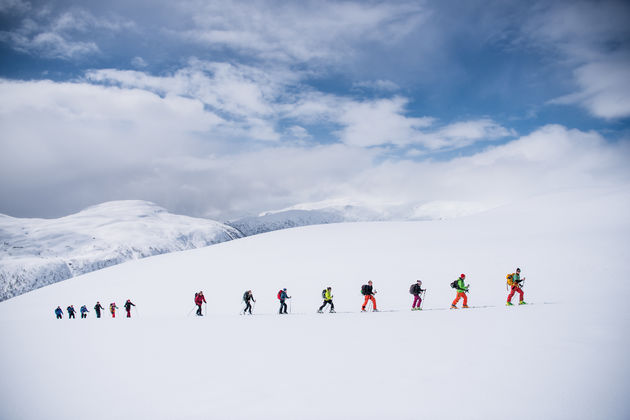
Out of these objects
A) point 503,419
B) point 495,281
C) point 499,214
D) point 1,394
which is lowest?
point 1,394

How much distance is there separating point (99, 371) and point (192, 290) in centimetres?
2590

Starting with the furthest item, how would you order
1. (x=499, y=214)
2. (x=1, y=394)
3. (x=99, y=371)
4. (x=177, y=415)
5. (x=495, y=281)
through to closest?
1. (x=499, y=214)
2. (x=495, y=281)
3. (x=99, y=371)
4. (x=1, y=394)
5. (x=177, y=415)

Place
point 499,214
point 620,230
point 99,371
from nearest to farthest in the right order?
point 99,371 → point 620,230 → point 499,214

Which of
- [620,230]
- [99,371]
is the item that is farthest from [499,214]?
[99,371]

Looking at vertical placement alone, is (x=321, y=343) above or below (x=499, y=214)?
below

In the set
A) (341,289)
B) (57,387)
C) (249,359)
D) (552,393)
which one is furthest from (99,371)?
(341,289)

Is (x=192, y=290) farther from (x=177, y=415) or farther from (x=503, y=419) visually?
(x=503, y=419)

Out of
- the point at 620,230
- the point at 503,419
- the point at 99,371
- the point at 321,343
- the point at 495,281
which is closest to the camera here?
the point at 503,419

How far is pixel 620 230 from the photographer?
33.3 meters

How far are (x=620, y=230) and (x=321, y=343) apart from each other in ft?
119

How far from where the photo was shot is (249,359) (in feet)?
32.9

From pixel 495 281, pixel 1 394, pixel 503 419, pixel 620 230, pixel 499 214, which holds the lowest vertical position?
pixel 1 394

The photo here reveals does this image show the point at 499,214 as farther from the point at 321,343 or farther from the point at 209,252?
the point at 321,343

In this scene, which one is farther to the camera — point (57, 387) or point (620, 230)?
point (620, 230)
